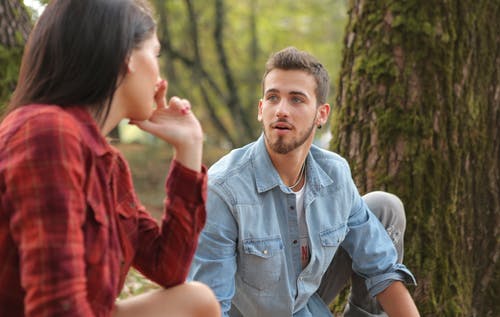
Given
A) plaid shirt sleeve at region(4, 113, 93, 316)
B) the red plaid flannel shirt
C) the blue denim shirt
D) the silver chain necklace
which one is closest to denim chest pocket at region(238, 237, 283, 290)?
the blue denim shirt

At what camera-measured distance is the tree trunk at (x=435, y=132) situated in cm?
362

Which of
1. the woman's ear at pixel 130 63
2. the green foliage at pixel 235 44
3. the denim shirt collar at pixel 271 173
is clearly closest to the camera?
the woman's ear at pixel 130 63

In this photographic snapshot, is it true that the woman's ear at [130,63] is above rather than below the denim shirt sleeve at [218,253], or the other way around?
above

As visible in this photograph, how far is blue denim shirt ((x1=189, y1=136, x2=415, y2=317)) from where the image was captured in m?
2.68

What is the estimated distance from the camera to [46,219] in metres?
1.57

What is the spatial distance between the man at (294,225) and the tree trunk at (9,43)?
1564 mm

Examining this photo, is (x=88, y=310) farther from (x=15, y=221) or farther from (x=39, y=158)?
(x=39, y=158)

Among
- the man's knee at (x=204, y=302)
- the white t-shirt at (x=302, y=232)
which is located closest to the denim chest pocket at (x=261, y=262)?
the white t-shirt at (x=302, y=232)

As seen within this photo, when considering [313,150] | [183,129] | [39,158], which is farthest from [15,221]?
[313,150]

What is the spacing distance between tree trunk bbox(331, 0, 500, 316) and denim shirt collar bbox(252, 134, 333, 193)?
0.76 meters

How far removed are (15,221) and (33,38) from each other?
53 cm

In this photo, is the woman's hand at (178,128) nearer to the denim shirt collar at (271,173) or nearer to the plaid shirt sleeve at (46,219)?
the plaid shirt sleeve at (46,219)

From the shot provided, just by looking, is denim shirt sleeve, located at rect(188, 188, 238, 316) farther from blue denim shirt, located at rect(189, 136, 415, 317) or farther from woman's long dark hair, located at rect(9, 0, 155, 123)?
woman's long dark hair, located at rect(9, 0, 155, 123)

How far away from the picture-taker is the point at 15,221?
158 cm
